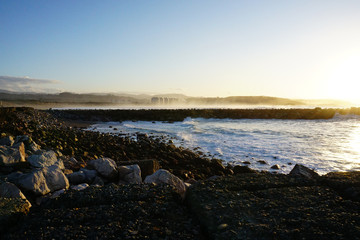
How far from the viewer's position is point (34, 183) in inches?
123

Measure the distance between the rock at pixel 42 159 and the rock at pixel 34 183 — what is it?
3.46 ft

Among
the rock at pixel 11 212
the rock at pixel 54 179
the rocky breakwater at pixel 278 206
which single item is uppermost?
the rocky breakwater at pixel 278 206

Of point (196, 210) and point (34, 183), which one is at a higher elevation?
point (196, 210)

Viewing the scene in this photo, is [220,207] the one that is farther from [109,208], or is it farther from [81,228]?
[81,228]

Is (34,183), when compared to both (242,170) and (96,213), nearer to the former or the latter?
(96,213)

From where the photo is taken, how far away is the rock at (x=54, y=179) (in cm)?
338

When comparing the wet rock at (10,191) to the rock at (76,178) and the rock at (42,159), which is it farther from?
the rock at (42,159)

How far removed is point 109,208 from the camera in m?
2.08

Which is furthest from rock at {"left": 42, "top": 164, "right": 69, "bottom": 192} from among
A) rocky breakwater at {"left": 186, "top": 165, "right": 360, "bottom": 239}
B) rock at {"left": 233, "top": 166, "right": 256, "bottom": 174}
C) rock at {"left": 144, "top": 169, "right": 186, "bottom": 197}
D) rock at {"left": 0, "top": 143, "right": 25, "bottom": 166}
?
rock at {"left": 233, "top": 166, "right": 256, "bottom": 174}

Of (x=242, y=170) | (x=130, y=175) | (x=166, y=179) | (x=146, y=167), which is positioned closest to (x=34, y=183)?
(x=130, y=175)

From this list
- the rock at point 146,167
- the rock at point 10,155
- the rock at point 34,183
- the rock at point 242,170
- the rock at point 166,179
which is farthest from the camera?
the rock at point 242,170

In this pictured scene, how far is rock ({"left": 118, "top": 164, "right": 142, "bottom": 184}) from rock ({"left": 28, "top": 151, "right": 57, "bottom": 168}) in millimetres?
1387

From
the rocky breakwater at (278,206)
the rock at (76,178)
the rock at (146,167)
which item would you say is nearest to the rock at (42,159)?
the rock at (76,178)

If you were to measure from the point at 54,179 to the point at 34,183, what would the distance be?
0.33 m
